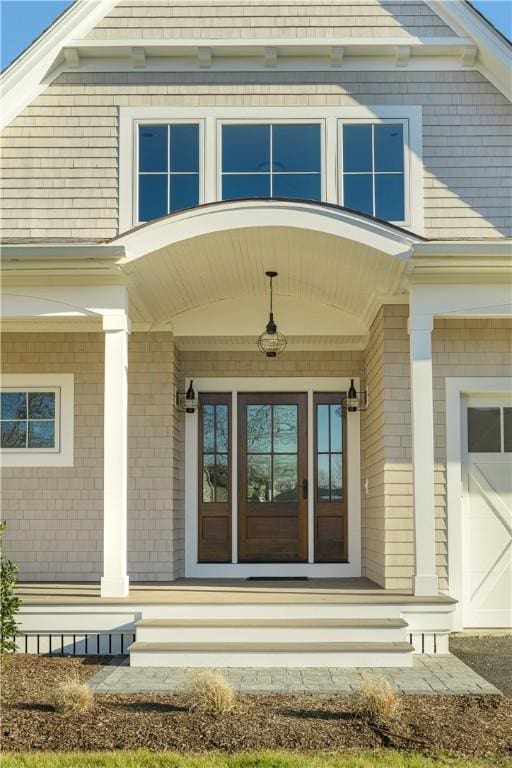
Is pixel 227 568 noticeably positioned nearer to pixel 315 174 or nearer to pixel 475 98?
pixel 315 174

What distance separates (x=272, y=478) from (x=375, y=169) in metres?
3.50

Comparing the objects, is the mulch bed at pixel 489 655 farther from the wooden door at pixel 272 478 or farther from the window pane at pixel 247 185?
the window pane at pixel 247 185

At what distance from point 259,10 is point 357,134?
1562 millimetres

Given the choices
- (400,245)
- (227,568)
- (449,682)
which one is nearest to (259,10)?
(400,245)

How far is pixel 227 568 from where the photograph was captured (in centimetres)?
1011

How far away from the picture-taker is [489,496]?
8.93 m

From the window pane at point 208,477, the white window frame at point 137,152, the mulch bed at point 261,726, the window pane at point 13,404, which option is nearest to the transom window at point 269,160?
the white window frame at point 137,152

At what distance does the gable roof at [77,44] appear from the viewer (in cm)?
902

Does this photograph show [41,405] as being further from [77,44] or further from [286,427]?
[77,44]

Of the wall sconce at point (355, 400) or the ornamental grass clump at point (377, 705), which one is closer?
the ornamental grass clump at point (377, 705)

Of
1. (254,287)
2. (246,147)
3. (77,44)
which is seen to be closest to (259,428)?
(254,287)

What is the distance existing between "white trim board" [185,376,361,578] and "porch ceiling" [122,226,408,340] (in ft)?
1.82

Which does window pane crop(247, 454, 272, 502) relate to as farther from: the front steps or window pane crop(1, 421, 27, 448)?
the front steps

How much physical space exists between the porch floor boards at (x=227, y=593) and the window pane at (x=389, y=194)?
360 cm
